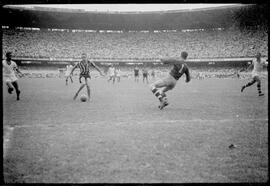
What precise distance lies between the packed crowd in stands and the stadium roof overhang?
1.73 meters

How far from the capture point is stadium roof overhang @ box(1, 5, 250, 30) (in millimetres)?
42281

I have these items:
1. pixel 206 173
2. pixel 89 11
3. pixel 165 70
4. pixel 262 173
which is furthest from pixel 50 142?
pixel 165 70

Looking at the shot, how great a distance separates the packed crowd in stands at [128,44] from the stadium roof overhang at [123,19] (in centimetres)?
173

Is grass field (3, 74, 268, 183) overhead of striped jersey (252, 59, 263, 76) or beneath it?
beneath

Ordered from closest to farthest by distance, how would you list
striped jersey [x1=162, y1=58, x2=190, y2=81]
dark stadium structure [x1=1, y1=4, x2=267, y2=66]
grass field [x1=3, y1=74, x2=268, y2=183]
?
grass field [x1=3, y1=74, x2=268, y2=183], striped jersey [x1=162, y1=58, x2=190, y2=81], dark stadium structure [x1=1, y1=4, x2=267, y2=66]

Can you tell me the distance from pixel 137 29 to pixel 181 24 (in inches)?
351

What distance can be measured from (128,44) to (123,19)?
19.3 feet

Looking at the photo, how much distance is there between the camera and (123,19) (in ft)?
154

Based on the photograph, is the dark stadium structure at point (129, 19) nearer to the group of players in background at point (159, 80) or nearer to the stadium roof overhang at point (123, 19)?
the stadium roof overhang at point (123, 19)

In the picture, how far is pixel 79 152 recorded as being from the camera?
446cm

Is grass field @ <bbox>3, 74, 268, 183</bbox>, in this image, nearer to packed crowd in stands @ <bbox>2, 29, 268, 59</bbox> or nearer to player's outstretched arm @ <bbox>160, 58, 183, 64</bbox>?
player's outstretched arm @ <bbox>160, 58, 183, 64</bbox>

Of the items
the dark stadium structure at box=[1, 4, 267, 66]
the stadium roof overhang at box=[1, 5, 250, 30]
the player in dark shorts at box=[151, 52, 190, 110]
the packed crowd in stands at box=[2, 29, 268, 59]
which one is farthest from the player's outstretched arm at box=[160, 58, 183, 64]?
the packed crowd in stands at box=[2, 29, 268, 59]

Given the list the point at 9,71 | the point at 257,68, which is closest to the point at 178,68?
the point at 257,68

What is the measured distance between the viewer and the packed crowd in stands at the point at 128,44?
46.1m
